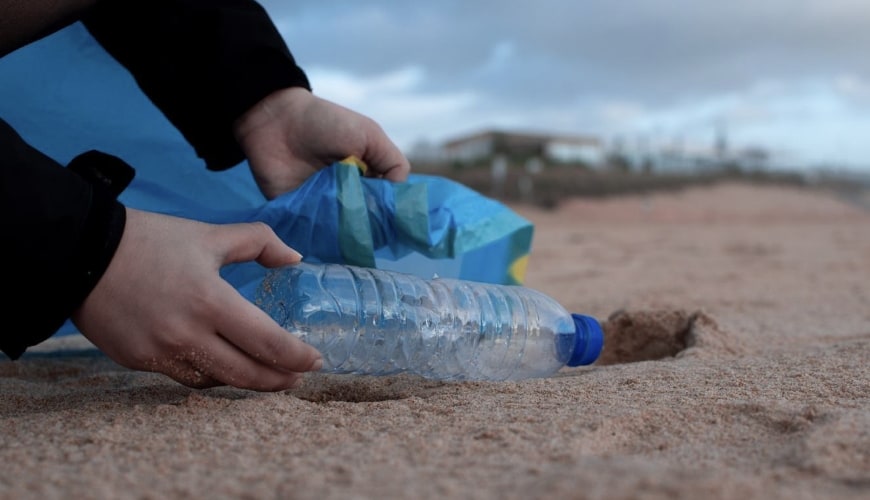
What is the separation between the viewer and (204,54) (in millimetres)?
1927

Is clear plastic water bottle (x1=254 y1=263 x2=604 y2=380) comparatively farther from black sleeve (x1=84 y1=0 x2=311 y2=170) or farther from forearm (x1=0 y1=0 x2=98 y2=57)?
forearm (x1=0 y1=0 x2=98 y2=57)

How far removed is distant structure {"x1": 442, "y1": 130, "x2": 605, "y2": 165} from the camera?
24631mm

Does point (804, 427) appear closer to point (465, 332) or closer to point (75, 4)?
point (465, 332)

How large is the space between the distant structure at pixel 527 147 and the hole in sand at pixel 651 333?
19.5 meters

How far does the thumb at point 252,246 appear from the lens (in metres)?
1.35

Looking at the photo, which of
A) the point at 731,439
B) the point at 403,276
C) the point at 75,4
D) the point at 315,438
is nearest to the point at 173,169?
the point at 75,4

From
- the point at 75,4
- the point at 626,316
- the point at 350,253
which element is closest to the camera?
the point at 75,4

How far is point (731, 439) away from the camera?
4.12ft

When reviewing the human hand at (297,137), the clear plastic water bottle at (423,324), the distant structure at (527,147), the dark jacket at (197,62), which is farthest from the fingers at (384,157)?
the distant structure at (527,147)

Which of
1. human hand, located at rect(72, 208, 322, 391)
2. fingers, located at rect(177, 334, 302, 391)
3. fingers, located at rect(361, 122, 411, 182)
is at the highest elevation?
fingers, located at rect(361, 122, 411, 182)

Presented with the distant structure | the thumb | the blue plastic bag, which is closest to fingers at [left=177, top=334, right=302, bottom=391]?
the thumb

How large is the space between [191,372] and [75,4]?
0.87 m

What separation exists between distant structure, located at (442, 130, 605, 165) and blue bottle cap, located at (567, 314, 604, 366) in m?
20.1

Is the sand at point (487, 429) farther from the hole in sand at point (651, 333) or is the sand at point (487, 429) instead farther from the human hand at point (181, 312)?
the human hand at point (181, 312)
